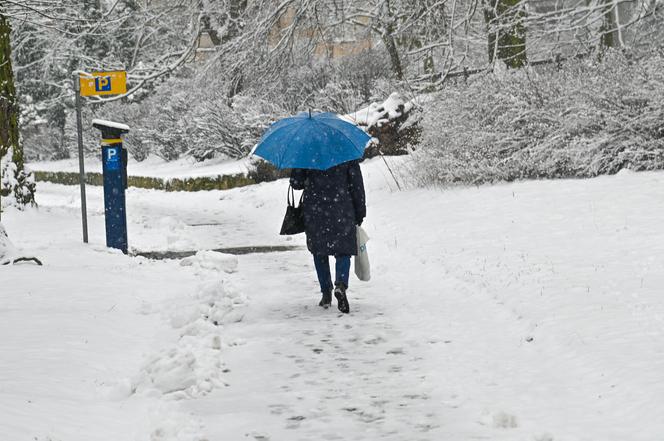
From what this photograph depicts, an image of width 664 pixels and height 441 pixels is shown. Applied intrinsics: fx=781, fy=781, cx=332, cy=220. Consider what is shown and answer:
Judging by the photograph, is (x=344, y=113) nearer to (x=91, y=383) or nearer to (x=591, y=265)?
(x=591, y=265)

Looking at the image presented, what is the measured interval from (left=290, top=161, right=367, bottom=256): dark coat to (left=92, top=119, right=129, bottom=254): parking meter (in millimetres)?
4078

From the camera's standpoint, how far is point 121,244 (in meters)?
10.7

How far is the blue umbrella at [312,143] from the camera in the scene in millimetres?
6969

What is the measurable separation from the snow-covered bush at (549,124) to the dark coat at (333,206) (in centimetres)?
500

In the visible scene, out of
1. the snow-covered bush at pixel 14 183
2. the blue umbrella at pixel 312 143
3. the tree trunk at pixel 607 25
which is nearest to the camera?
the blue umbrella at pixel 312 143

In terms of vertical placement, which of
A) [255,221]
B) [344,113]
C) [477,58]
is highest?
[477,58]

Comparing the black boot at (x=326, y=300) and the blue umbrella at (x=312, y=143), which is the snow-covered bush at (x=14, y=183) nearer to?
the blue umbrella at (x=312, y=143)

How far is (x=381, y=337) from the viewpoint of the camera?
20.5 feet

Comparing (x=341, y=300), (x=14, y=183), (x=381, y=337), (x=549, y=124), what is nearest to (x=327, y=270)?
(x=341, y=300)

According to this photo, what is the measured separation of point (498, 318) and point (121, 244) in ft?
19.6

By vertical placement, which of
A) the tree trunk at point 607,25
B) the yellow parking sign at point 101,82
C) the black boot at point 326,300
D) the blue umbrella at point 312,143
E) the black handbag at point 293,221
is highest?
the tree trunk at point 607,25

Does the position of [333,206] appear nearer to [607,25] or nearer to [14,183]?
[607,25]

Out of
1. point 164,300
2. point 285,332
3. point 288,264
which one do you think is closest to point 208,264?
point 288,264

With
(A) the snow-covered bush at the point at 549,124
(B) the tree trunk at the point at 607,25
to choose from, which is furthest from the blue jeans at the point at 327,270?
(B) the tree trunk at the point at 607,25
